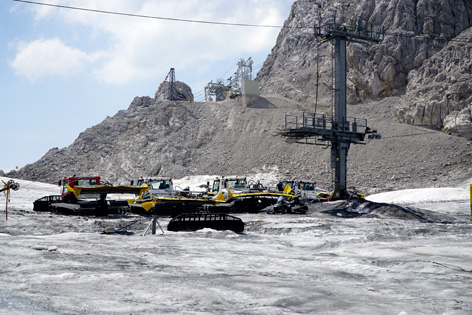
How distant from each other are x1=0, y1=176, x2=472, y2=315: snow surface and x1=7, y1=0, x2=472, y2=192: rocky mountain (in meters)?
37.9

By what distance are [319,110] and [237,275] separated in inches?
2290

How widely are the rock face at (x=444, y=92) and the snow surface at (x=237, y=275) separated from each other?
147 ft

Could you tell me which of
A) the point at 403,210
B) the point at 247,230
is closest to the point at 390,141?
the point at 403,210

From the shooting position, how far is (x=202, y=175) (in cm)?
5406

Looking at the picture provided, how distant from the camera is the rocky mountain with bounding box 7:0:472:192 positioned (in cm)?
4966

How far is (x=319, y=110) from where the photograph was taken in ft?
207

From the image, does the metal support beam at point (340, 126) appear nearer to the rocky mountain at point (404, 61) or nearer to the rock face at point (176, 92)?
the rocky mountain at point (404, 61)

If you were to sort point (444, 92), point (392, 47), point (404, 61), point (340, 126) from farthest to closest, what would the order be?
point (392, 47) < point (404, 61) < point (444, 92) < point (340, 126)

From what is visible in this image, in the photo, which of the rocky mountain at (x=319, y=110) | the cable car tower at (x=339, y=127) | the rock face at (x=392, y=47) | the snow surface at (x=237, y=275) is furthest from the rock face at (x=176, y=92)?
the snow surface at (x=237, y=275)

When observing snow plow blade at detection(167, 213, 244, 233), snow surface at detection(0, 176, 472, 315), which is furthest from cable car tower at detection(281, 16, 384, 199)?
snow surface at detection(0, 176, 472, 315)

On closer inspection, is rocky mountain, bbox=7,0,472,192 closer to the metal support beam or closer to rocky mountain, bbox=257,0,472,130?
rocky mountain, bbox=257,0,472,130

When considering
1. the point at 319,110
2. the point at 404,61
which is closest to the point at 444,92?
the point at 404,61

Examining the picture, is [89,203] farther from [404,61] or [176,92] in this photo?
[176,92]

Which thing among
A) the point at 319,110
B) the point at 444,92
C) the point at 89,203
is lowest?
the point at 89,203
